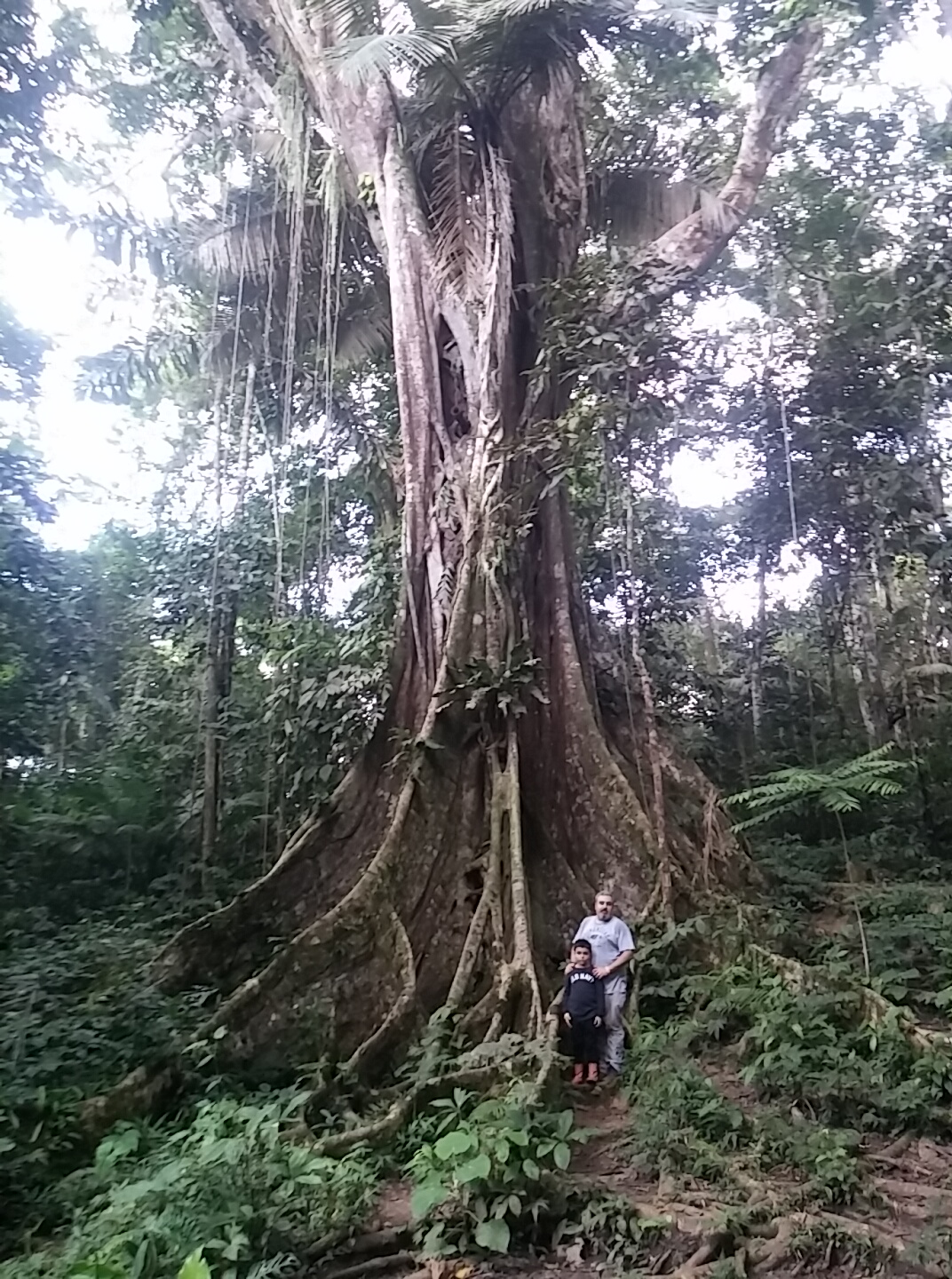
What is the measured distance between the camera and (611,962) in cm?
498

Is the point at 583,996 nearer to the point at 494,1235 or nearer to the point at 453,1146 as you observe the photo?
the point at 453,1146

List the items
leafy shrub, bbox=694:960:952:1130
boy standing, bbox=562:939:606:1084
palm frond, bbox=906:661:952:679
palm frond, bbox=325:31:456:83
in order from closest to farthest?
leafy shrub, bbox=694:960:952:1130 → boy standing, bbox=562:939:606:1084 → palm frond, bbox=325:31:456:83 → palm frond, bbox=906:661:952:679

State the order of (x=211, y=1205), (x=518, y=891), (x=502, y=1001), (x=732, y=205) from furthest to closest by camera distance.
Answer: (x=732, y=205), (x=518, y=891), (x=502, y=1001), (x=211, y=1205)

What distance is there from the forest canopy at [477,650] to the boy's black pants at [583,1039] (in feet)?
0.56

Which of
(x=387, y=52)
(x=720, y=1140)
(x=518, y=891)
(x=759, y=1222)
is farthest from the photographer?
(x=387, y=52)

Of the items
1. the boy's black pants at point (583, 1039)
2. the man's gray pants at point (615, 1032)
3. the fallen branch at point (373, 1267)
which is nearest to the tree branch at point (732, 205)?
the man's gray pants at point (615, 1032)

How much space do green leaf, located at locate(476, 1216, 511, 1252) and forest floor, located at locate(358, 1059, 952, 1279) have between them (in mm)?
58

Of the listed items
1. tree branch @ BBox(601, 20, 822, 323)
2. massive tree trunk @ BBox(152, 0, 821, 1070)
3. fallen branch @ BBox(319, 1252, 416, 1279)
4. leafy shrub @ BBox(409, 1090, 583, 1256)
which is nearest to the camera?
fallen branch @ BBox(319, 1252, 416, 1279)

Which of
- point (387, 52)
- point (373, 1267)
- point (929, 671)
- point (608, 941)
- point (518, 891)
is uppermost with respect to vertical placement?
point (387, 52)

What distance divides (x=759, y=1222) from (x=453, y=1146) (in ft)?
3.18

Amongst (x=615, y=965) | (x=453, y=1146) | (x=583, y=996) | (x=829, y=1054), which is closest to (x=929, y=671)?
(x=615, y=965)

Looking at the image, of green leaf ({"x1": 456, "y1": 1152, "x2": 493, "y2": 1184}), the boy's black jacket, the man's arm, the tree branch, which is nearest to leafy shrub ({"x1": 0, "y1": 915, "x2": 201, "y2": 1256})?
green leaf ({"x1": 456, "y1": 1152, "x2": 493, "y2": 1184})

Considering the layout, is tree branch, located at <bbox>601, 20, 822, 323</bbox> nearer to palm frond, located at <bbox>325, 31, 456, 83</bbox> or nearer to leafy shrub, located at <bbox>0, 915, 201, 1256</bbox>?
palm frond, located at <bbox>325, 31, 456, 83</bbox>

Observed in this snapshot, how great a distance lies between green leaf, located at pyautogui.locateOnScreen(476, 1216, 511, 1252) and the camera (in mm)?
3020
